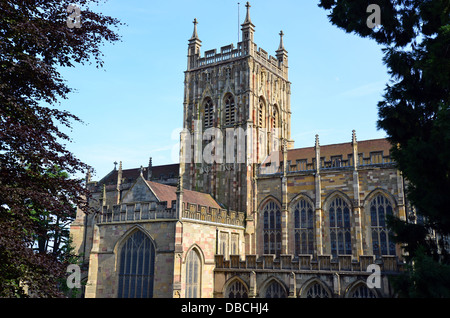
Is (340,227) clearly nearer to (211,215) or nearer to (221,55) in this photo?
(211,215)

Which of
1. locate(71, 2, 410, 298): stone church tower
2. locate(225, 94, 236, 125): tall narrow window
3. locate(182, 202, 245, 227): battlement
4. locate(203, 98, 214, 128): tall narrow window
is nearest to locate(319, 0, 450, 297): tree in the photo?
locate(71, 2, 410, 298): stone church tower

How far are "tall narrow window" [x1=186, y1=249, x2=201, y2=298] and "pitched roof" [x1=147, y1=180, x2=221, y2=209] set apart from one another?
348cm

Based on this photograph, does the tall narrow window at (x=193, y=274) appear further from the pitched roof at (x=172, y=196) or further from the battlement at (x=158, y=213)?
the pitched roof at (x=172, y=196)

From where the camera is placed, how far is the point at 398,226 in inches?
416

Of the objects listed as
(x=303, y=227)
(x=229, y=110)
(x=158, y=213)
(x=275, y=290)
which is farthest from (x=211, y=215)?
(x=229, y=110)

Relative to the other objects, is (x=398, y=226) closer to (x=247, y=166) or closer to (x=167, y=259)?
(x=167, y=259)

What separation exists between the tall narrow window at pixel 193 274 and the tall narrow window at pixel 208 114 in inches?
489

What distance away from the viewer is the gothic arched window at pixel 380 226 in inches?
990

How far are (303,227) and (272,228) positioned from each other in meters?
2.28

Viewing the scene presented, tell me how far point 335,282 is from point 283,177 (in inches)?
361

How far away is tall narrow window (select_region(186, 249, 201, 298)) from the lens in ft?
77.2

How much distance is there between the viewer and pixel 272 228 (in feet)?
94.9

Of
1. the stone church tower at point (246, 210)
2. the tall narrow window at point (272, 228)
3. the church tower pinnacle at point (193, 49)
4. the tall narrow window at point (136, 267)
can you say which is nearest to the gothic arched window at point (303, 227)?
the stone church tower at point (246, 210)

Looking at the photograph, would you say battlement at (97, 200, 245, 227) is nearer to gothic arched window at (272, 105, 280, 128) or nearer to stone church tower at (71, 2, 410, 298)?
stone church tower at (71, 2, 410, 298)
